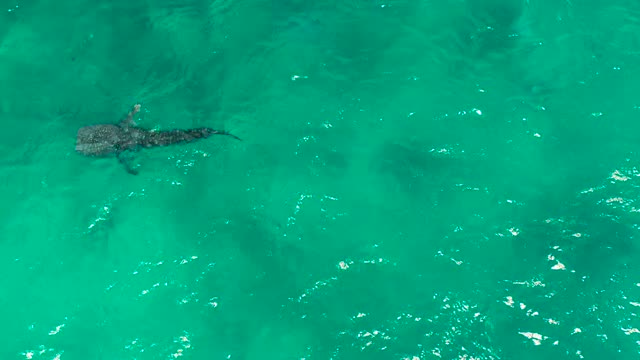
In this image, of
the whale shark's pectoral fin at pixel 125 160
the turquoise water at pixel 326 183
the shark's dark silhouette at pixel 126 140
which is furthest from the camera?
the shark's dark silhouette at pixel 126 140

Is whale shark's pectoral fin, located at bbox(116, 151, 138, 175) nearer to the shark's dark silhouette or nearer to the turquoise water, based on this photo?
the shark's dark silhouette

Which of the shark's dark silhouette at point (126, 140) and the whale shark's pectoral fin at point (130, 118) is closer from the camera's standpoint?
the shark's dark silhouette at point (126, 140)

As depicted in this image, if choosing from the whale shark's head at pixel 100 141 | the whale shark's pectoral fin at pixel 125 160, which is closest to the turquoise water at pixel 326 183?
the whale shark's pectoral fin at pixel 125 160

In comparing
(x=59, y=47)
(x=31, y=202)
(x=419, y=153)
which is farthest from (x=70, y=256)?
(x=419, y=153)

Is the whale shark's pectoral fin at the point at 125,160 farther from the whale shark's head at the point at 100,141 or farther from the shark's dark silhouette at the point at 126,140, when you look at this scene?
the whale shark's head at the point at 100,141

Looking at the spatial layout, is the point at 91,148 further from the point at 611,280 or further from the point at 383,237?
the point at 611,280

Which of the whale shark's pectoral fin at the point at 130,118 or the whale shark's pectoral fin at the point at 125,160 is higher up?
the whale shark's pectoral fin at the point at 130,118

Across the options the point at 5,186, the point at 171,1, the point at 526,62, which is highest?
the point at 171,1

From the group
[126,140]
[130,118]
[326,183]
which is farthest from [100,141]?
[326,183]
